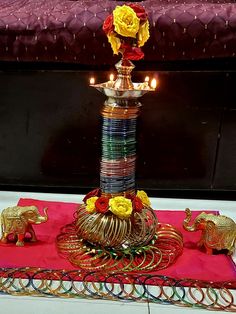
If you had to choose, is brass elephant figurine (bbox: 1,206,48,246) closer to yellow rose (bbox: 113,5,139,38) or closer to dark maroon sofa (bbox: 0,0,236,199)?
dark maroon sofa (bbox: 0,0,236,199)

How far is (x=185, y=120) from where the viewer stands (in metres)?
2.08

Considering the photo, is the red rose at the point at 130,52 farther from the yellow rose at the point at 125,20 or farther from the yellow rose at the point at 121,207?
the yellow rose at the point at 121,207

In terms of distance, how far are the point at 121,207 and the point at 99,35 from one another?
79cm

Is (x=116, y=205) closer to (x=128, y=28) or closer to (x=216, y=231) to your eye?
(x=216, y=231)

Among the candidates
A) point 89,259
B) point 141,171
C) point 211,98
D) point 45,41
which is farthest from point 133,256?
point 45,41

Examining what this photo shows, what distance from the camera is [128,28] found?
1405 mm

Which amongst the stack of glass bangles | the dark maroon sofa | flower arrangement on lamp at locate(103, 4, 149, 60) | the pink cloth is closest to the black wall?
the dark maroon sofa

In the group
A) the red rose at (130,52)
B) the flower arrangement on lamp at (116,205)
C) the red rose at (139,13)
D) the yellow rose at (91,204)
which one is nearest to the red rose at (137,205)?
the flower arrangement on lamp at (116,205)

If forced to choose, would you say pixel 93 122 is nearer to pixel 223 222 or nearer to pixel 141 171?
pixel 141 171

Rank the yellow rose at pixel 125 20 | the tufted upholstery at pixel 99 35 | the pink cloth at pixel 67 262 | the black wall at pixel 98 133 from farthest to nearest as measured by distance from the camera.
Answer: the black wall at pixel 98 133 < the tufted upholstery at pixel 99 35 < the pink cloth at pixel 67 262 < the yellow rose at pixel 125 20

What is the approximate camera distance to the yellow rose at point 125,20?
140 cm

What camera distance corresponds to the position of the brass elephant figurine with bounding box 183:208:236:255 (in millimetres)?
1601

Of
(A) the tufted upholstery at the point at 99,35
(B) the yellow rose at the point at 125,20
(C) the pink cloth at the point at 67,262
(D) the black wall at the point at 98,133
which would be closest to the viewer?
(B) the yellow rose at the point at 125,20

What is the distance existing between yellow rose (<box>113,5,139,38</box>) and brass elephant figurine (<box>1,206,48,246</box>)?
0.70 meters
